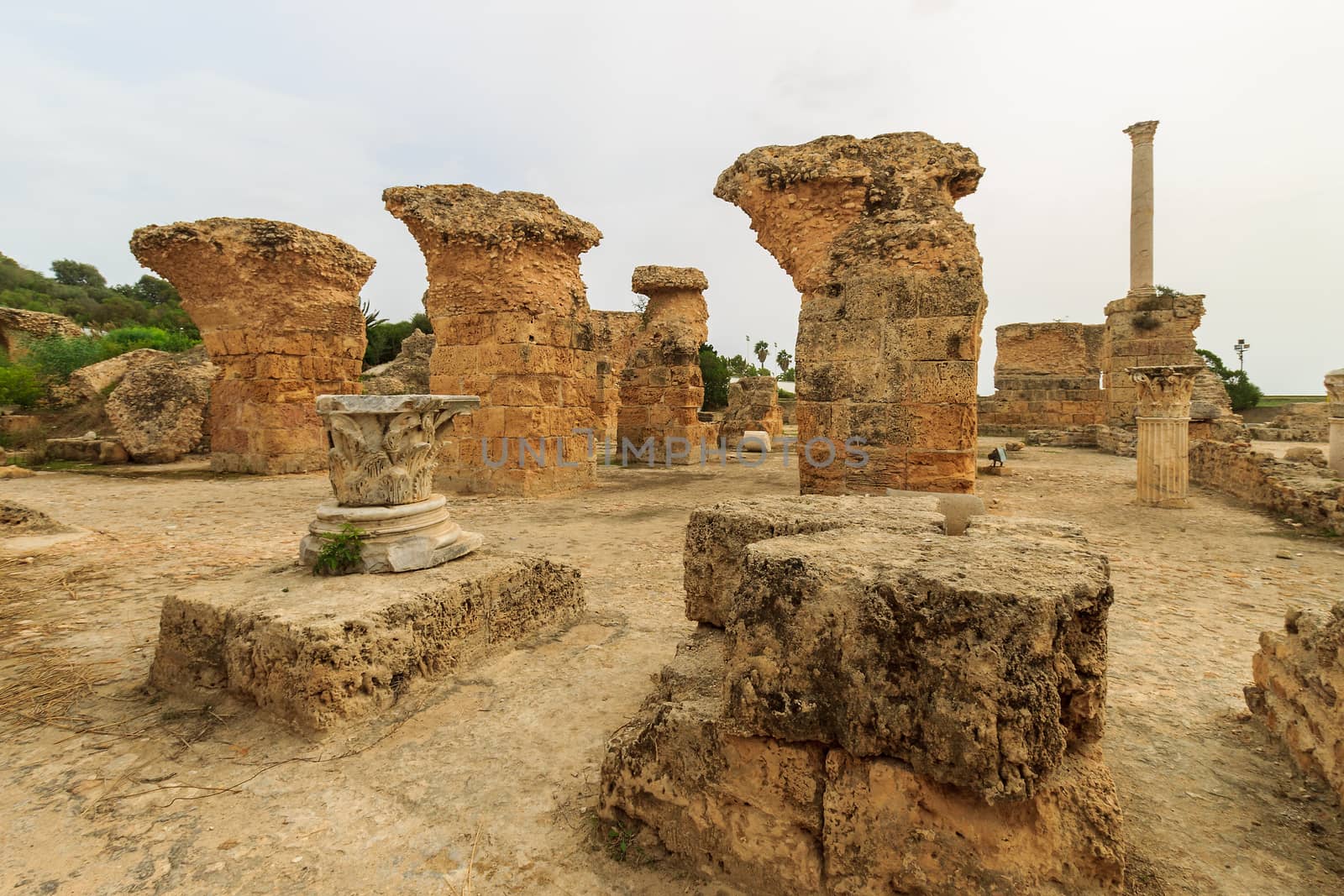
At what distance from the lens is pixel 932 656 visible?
152 cm

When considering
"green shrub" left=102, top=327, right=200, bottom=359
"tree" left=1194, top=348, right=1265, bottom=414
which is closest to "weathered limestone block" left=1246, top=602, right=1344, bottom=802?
"green shrub" left=102, top=327, right=200, bottom=359

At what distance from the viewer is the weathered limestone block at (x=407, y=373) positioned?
1405cm

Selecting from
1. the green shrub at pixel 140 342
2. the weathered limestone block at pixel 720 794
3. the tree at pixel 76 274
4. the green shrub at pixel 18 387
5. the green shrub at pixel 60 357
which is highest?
the tree at pixel 76 274

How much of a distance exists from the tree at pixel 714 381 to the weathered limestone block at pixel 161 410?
1693 cm

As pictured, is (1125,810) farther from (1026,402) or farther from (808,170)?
(1026,402)

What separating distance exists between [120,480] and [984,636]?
462 inches

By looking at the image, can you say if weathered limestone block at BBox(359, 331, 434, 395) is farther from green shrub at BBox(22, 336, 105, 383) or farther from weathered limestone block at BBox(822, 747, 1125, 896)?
weathered limestone block at BBox(822, 747, 1125, 896)

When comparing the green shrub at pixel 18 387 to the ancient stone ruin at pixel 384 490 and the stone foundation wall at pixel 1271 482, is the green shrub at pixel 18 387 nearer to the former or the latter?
the ancient stone ruin at pixel 384 490

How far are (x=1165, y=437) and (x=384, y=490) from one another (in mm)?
8602

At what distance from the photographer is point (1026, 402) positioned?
18.9 metres

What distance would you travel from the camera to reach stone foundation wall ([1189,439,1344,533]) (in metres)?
5.98

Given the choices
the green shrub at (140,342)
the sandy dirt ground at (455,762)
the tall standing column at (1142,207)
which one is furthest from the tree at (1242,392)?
the green shrub at (140,342)

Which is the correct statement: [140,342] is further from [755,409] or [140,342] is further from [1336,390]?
[1336,390]

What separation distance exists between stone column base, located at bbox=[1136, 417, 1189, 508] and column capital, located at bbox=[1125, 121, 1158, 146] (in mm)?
11289
